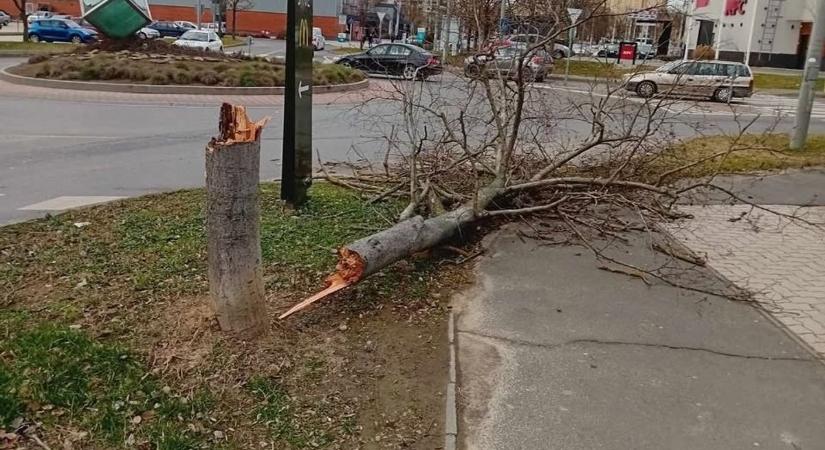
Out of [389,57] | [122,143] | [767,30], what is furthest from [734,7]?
[122,143]

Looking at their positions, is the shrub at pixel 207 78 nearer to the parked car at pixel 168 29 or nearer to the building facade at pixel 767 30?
the building facade at pixel 767 30

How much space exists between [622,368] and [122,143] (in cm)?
942

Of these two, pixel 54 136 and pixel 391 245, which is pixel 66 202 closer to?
pixel 391 245

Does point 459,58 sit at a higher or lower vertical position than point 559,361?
higher

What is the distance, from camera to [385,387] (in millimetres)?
3682

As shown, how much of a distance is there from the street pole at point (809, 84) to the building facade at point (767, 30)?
34.1 m

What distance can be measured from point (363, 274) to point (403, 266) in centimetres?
97

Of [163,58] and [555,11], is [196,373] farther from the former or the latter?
[163,58]

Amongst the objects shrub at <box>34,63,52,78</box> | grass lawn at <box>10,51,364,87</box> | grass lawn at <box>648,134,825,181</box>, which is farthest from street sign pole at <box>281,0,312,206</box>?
shrub at <box>34,63,52,78</box>

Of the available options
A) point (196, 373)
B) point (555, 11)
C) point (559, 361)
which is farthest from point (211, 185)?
point (555, 11)

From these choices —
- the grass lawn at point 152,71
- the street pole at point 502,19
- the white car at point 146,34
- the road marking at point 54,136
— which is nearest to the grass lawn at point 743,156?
the street pole at point 502,19

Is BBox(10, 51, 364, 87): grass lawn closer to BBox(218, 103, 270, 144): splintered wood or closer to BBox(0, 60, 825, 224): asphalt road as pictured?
BBox(0, 60, 825, 224): asphalt road

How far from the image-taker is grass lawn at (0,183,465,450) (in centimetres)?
321

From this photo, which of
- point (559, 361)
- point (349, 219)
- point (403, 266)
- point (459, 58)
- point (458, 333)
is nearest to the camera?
point (559, 361)
